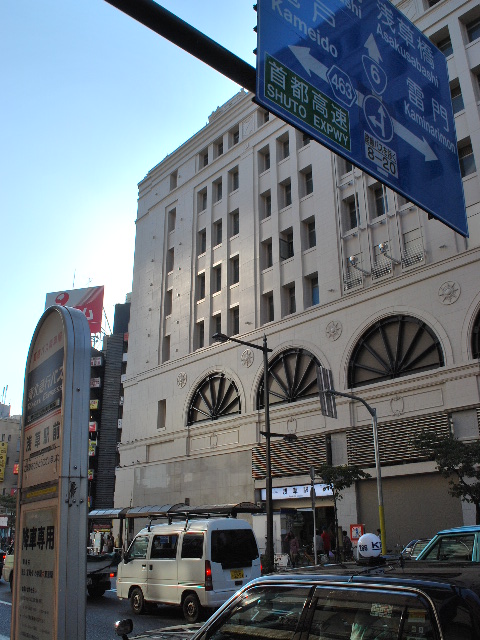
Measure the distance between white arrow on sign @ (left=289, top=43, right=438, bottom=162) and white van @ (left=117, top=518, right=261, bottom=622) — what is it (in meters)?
9.09

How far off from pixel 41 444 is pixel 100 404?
61.2m

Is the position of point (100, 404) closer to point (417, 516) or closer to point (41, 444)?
point (417, 516)

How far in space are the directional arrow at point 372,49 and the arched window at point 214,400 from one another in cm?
2599

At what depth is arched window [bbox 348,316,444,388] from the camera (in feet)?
76.8

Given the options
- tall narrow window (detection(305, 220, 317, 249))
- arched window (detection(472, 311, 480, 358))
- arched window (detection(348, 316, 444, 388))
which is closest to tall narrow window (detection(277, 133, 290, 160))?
tall narrow window (detection(305, 220, 317, 249))

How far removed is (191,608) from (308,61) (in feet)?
35.0

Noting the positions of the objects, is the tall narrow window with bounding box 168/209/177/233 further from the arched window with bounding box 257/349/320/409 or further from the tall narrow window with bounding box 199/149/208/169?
the arched window with bounding box 257/349/320/409

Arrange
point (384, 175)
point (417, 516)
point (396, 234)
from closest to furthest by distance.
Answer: point (384, 175), point (417, 516), point (396, 234)

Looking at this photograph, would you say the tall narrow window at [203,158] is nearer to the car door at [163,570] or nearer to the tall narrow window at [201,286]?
the tall narrow window at [201,286]

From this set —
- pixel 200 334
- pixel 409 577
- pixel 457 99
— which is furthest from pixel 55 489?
pixel 200 334

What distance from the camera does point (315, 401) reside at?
88.7 ft

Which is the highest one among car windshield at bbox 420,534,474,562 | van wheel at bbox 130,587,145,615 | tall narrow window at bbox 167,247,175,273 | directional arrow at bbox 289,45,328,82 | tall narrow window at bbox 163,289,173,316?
tall narrow window at bbox 167,247,175,273

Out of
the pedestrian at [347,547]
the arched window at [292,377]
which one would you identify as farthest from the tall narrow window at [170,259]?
the pedestrian at [347,547]

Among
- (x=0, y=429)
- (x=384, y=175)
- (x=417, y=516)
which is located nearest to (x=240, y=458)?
(x=417, y=516)
